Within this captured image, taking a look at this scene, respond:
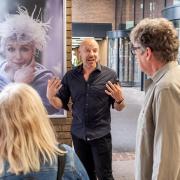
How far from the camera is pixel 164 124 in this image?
5.74 ft

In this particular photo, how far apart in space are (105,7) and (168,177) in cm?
1879

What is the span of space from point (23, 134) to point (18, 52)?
228 cm

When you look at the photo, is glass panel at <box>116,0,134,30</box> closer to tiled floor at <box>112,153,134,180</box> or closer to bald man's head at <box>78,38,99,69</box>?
tiled floor at <box>112,153,134,180</box>

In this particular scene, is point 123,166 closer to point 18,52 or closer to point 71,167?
point 18,52

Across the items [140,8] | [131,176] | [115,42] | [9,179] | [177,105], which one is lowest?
[131,176]

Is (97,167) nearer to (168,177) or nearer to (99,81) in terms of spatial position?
(99,81)

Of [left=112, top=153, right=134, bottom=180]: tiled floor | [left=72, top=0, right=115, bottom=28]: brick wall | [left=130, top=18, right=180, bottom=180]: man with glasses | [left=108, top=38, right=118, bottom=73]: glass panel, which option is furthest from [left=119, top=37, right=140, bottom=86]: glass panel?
[left=130, top=18, right=180, bottom=180]: man with glasses

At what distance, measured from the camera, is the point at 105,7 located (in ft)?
65.1

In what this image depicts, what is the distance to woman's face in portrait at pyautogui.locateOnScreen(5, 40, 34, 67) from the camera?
11.6ft

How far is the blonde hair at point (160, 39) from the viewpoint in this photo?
1863mm

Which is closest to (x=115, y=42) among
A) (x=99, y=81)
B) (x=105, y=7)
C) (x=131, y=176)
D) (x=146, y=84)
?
(x=105, y=7)

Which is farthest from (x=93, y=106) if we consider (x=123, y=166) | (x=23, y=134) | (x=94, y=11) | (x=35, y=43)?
(x=94, y=11)

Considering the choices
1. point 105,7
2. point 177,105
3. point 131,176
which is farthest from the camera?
point 105,7

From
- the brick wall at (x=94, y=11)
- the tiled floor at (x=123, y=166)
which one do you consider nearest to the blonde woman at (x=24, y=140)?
the tiled floor at (x=123, y=166)
